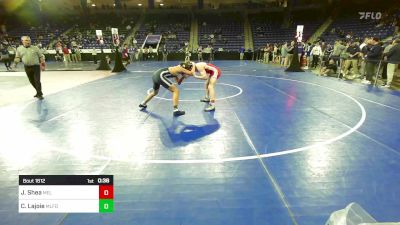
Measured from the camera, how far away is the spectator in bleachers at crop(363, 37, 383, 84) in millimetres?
12234

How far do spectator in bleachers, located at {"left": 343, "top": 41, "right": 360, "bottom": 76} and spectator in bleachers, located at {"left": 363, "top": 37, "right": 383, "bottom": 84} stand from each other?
0.58 metres

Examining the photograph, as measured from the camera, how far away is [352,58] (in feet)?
45.4

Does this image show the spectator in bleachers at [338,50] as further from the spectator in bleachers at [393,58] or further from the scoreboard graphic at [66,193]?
the scoreboard graphic at [66,193]

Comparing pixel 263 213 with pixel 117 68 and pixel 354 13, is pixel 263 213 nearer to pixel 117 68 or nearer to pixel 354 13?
pixel 117 68

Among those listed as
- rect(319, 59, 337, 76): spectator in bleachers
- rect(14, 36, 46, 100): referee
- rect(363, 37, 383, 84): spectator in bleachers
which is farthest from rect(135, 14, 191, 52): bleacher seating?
rect(14, 36, 46, 100): referee

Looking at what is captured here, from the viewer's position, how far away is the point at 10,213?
349 centimetres

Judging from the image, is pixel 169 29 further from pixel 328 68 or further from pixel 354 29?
pixel 328 68

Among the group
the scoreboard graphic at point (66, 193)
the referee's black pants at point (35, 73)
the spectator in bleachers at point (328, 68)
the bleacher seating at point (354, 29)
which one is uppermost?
the bleacher seating at point (354, 29)

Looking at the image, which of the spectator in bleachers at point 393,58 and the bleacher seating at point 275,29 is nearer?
the spectator in bleachers at point 393,58

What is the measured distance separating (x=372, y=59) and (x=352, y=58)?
144 centimetres

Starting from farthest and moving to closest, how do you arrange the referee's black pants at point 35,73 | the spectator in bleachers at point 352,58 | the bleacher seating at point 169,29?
the bleacher seating at point 169,29 < the spectator in bleachers at point 352,58 < the referee's black pants at point 35,73

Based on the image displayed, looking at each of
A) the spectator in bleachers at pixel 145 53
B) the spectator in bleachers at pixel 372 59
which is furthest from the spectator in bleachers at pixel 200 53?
the spectator in bleachers at pixel 372 59

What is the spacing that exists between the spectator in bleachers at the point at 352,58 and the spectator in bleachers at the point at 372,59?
578 mm

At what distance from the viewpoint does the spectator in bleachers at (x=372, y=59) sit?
12234mm
